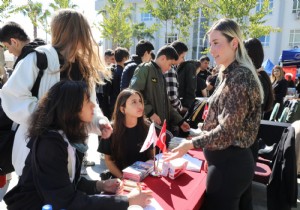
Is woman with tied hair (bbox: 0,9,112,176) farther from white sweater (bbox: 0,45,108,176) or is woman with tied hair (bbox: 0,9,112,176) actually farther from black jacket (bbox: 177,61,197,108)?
black jacket (bbox: 177,61,197,108)

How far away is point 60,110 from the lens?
1.26 metres

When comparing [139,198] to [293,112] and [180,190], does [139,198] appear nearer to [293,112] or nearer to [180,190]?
[180,190]

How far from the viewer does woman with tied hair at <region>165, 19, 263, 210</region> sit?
4.67 feet

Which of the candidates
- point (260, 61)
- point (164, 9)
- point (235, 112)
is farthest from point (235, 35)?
point (164, 9)

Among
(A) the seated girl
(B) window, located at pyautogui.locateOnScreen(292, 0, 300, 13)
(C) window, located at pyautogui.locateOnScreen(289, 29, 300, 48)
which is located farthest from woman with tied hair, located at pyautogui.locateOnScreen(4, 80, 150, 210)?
(B) window, located at pyautogui.locateOnScreen(292, 0, 300, 13)

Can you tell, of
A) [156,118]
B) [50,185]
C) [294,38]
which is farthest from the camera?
[294,38]

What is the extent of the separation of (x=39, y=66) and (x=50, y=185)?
678 millimetres

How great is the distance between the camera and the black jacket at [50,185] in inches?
45.9

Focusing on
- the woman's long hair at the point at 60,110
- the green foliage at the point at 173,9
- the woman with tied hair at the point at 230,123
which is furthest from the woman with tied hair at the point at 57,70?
the green foliage at the point at 173,9

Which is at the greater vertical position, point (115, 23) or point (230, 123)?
point (115, 23)

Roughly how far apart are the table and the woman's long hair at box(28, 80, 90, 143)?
649 millimetres

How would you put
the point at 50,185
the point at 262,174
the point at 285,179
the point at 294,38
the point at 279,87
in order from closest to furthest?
1. the point at 50,185
2. the point at 285,179
3. the point at 262,174
4. the point at 279,87
5. the point at 294,38

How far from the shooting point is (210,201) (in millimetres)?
1580

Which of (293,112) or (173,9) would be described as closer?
(293,112)
